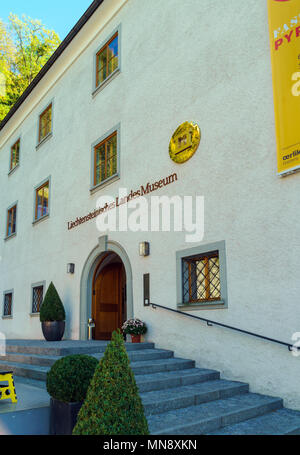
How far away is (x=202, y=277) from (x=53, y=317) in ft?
16.0

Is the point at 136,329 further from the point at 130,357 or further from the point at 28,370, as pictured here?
the point at 28,370

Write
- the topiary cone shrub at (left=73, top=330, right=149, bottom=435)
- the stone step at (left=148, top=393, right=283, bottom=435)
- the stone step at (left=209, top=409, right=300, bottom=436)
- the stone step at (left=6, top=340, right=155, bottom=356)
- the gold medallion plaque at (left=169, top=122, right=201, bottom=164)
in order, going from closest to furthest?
the topiary cone shrub at (left=73, top=330, right=149, bottom=435) → the stone step at (left=148, top=393, right=283, bottom=435) → the stone step at (left=209, top=409, right=300, bottom=436) → the stone step at (left=6, top=340, right=155, bottom=356) → the gold medallion plaque at (left=169, top=122, right=201, bottom=164)

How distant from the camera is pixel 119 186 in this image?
428 inches

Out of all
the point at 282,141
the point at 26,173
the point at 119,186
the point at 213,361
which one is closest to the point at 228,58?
the point at 282,141

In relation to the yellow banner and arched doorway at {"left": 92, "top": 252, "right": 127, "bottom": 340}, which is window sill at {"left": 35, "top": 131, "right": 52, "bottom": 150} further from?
the yellow banner

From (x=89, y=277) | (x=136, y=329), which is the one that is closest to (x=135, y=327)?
(x=136, y=329)

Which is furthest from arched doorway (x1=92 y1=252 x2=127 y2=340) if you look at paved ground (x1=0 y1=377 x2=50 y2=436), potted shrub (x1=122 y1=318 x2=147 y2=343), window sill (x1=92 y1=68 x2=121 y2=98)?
paved ground (x1=0 y1=377 x2=50 y2=436)

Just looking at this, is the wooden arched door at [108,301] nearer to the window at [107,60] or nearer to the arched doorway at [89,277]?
the arched doorway at [89,277]

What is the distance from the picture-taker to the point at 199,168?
859 centimetres

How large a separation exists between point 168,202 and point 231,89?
8.55ft

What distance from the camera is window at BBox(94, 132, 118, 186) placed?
11492 millimetres

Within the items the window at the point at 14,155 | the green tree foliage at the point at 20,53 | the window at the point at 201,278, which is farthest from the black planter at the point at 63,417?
the green tree foliage at the point at 20,53

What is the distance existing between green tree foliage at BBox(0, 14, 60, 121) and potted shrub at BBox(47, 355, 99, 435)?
21.4 meters
